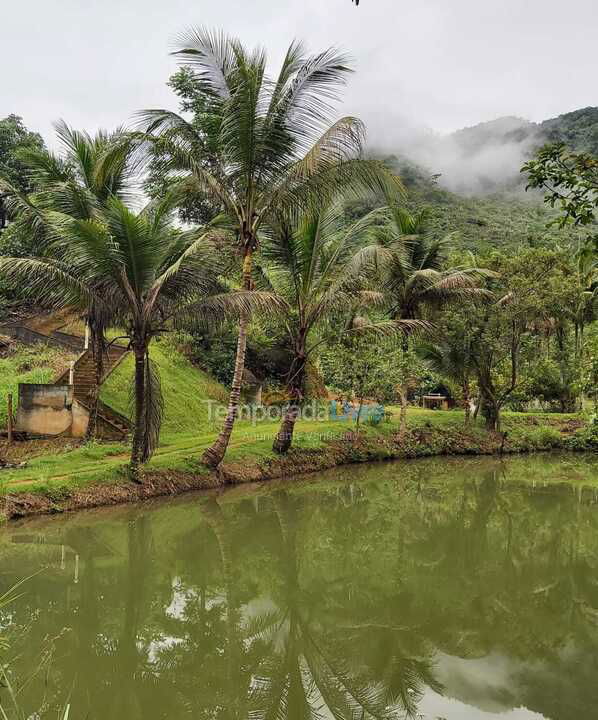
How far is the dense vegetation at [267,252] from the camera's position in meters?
9.99

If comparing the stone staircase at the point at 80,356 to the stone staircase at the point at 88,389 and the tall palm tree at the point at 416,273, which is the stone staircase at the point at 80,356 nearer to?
the stone staircase at the point at 88,389

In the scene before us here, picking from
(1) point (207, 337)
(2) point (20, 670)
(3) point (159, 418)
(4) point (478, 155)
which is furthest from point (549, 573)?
(4) point (478, 155)

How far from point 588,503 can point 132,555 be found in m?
9.33

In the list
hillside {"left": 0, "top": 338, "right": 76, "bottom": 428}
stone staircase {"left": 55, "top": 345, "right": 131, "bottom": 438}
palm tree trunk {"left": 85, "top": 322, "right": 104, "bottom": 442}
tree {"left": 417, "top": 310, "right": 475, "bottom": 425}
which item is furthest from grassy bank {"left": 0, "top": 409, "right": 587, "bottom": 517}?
hillside {"left": 0, "top": 338, "right": 76, "bottom": 428}

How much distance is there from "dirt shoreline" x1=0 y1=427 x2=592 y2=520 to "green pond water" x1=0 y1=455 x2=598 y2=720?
1.31ft

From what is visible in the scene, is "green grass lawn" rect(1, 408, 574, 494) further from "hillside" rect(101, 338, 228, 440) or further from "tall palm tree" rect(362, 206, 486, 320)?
"tall palm tree" rect(362, 206, 486, 320)

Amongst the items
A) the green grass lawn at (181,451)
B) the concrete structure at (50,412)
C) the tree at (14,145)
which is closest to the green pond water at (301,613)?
the green grass lawn at (181,451)

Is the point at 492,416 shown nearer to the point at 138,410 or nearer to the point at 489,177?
the point at 138,410

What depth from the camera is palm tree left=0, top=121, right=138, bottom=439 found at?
1061 centimetres

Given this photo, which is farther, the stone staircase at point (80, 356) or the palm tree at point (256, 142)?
the stone staircase at point (80, 356)

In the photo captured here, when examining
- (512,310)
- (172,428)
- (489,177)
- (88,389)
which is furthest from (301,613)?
(489,177)

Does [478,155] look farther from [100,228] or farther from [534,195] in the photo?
[100,228]

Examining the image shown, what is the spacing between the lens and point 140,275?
33.1 ft

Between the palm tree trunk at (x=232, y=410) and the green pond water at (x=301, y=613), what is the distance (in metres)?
1.38
